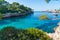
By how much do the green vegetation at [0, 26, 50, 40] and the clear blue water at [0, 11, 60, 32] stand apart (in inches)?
6.3

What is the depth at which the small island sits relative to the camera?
360cm

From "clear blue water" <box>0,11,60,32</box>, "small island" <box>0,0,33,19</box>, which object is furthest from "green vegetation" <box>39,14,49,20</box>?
"small island" <box>0,0,33,19</box>

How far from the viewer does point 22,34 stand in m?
3.17

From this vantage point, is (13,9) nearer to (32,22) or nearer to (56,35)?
(32,22)

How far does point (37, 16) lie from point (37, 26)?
0.24 m

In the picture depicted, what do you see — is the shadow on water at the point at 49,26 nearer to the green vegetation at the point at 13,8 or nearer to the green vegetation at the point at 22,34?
the green vegetation at the point at 22,34

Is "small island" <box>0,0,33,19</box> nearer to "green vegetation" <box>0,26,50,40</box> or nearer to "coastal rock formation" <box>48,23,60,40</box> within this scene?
"green vegetation" <box>0,26,50,40</box>

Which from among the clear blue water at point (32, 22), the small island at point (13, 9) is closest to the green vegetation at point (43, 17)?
the clear blue water at point (32, 22)

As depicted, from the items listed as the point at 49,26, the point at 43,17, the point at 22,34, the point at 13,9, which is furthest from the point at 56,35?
the point at 13,9

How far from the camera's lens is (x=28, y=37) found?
10.3 ft

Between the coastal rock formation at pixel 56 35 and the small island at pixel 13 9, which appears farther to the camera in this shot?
the small island at pixel 13 9

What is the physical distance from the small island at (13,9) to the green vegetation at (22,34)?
1.57ft

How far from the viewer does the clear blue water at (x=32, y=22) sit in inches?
133

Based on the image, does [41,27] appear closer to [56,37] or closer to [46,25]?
[46,25]
